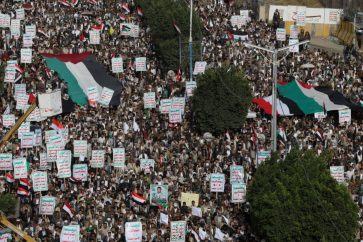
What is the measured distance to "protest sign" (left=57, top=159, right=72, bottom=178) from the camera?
4288 cm

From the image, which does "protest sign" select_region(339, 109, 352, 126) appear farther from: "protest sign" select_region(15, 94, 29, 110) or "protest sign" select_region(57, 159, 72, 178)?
"protest sign" select_region(15, 94, 29, 110)

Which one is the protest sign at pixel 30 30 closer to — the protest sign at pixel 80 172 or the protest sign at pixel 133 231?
the protest sign at pixel 80 172

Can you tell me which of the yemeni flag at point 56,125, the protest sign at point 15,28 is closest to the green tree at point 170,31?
the protest sign at point 15,28

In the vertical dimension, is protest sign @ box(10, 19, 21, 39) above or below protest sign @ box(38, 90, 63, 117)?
above

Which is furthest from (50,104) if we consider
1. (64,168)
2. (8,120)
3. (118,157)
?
(64,168)

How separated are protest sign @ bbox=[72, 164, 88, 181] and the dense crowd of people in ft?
0.73

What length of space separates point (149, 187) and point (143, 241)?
3507 mm

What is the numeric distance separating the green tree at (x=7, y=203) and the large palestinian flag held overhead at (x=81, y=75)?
11114mm

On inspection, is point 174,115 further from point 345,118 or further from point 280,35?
point 280,35

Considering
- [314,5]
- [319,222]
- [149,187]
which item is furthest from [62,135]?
[314,5]

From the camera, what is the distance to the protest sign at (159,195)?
133ft

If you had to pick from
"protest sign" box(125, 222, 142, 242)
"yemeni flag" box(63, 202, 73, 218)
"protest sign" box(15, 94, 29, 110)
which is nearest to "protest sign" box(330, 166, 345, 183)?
"protest sign" box(125, 222, 142, 242)

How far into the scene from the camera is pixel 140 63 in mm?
54562

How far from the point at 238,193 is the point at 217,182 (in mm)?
1101
